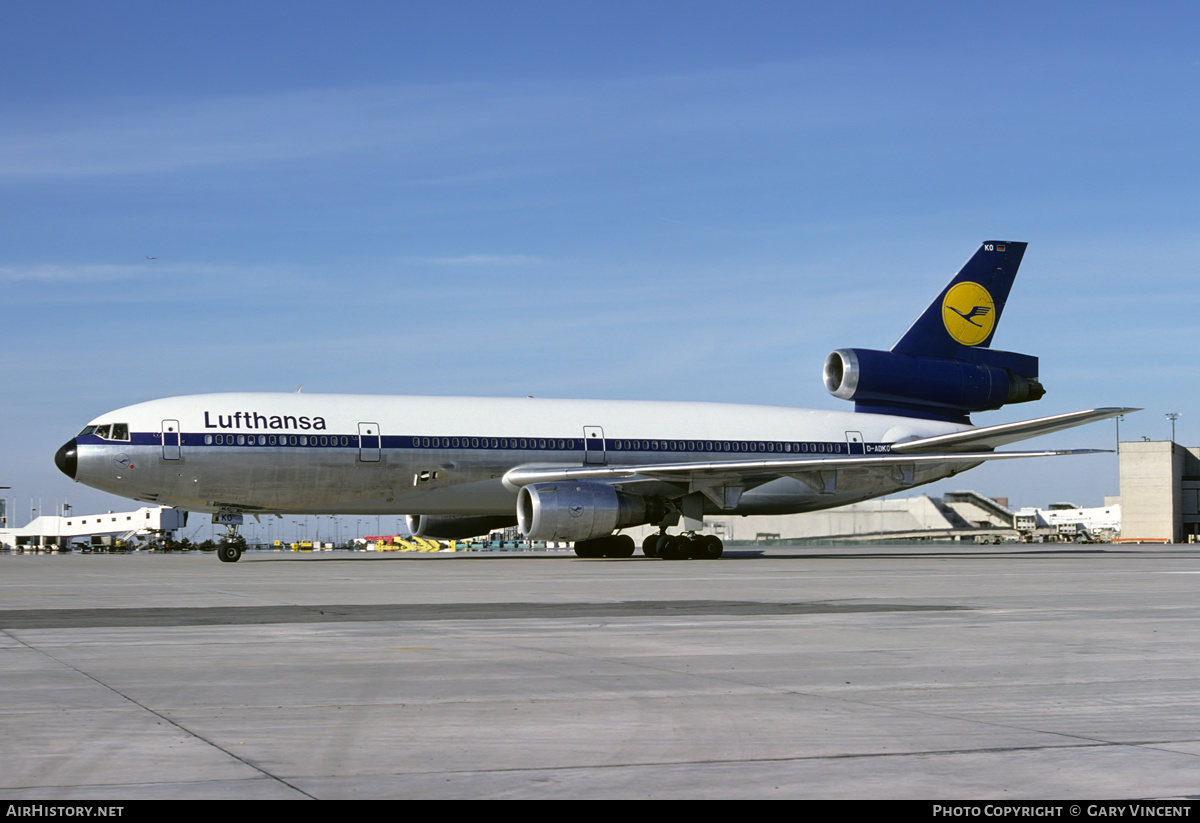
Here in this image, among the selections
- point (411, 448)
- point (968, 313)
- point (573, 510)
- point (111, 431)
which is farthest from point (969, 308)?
point (111, 431)

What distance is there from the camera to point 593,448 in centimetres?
3378

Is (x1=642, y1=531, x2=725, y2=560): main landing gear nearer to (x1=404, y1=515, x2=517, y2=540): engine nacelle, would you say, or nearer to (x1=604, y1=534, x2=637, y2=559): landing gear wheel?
(x1=604, y1=534, x2=637, y2=559): landing gear wheel

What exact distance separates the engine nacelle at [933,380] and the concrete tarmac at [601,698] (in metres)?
21.9

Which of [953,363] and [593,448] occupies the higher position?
[953,363]

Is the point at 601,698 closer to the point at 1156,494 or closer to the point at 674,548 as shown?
the point at 674,548

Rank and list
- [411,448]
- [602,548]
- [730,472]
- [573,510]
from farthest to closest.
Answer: [602,548] < [730,472] < [411,448] < [573,510]

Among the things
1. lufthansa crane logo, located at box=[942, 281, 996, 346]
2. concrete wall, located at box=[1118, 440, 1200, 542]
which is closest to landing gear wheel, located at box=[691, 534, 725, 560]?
lufthansa crane logo, located at box=[942, 281, 996, 346]

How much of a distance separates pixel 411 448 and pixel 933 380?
55.2 ft

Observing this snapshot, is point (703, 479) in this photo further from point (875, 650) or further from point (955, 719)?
point (955, 719)

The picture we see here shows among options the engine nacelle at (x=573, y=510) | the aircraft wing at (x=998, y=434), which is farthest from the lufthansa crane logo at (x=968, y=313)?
the engine nacelle at (x=573, y=510)

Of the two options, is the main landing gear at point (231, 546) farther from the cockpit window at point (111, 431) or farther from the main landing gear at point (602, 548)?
the main landing gear at point (602, 548)

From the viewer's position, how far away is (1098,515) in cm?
13188

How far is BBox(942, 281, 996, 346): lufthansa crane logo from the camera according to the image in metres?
38.9

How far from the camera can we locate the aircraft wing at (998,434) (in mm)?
32656
